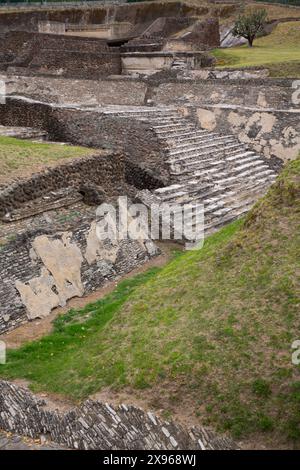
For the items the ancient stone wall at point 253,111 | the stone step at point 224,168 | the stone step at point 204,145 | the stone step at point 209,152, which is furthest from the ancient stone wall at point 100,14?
the stone step at point 224,168

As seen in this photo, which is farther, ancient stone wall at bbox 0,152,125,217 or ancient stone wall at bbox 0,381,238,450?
ancient stone wall at bbox 0,152,125,217

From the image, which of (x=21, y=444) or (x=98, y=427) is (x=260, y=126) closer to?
(x=98, y=427)

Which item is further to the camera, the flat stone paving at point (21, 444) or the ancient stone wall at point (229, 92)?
the ancient stone wall at point (229, 92)

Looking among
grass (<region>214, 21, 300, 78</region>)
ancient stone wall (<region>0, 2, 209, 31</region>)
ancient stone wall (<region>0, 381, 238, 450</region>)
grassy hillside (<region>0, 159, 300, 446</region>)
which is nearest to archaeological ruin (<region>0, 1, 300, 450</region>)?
ancient stone wall (<region>0, 381, 238, 450</region>)

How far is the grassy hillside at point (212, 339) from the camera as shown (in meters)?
5.50

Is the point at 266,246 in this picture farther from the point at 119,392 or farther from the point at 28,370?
the point at 28,370

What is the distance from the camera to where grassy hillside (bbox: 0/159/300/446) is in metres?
5.50

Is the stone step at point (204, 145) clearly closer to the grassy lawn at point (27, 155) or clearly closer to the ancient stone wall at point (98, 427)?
the grassy lawn at point (27, 155)

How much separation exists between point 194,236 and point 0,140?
14.4 feet

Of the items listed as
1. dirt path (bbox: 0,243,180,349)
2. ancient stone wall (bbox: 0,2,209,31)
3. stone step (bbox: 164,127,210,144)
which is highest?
ancient stone wall (bbox: 0,2,209,31)

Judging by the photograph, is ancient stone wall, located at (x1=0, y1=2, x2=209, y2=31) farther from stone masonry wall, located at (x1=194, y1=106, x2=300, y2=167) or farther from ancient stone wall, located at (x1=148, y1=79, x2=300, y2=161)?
stone masonry wall, located at (x1=194, y1=106, x2=300, y2=167)

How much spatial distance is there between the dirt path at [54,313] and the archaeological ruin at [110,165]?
0.07m

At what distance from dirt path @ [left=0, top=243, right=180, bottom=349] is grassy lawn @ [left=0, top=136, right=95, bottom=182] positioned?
2.32 meters

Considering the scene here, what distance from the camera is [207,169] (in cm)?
1301
